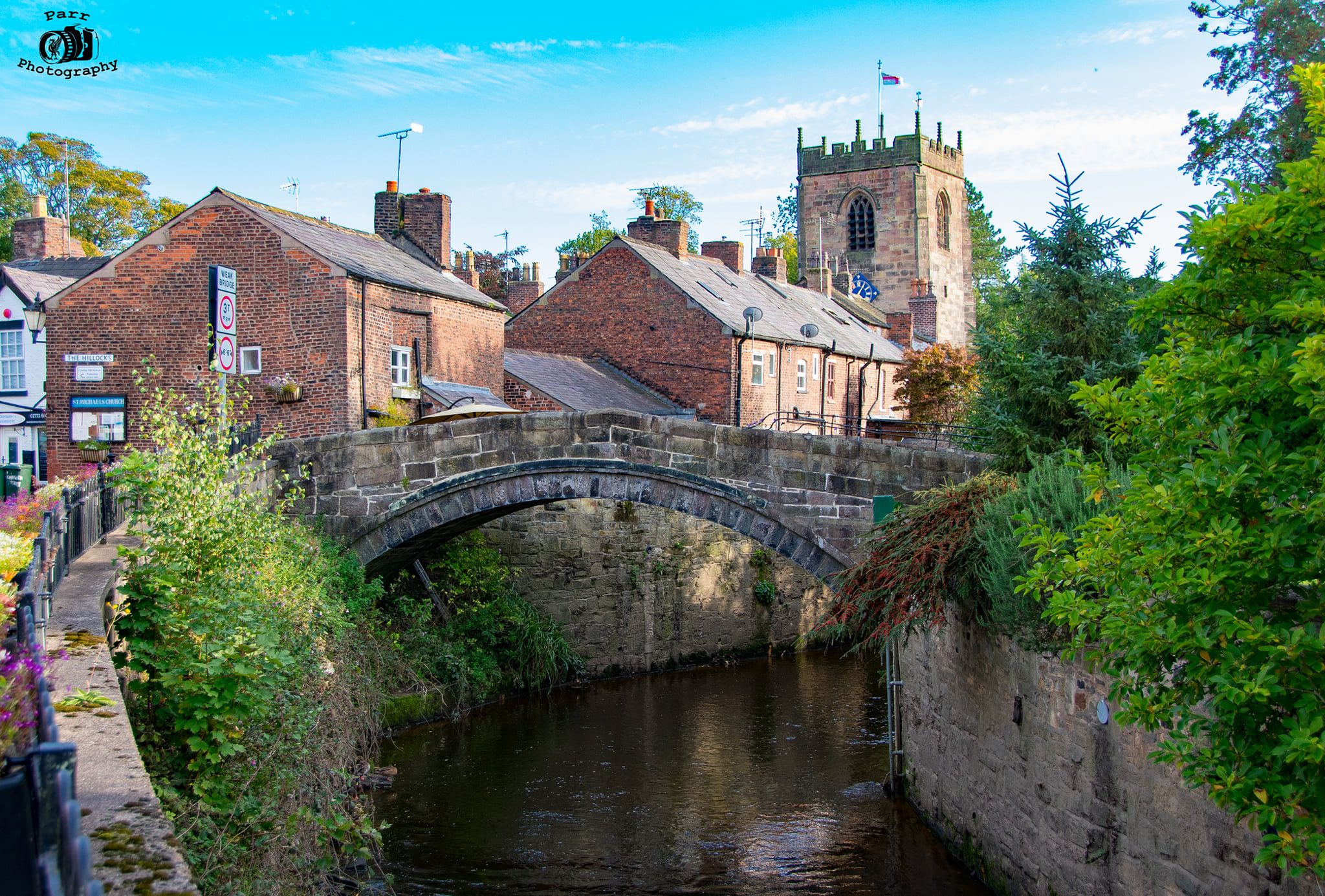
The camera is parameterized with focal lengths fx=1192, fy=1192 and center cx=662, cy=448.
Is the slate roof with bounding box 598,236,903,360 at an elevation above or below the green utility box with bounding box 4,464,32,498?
above

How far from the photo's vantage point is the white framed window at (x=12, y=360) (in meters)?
28.1

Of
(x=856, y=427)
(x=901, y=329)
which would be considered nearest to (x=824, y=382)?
(x=856, y=427)

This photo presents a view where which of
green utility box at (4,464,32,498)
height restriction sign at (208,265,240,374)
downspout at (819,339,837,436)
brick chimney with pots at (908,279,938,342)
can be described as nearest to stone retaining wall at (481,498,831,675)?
green utility box at (4,464,32,498)

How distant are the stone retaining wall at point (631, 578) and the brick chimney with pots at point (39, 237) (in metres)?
19.6

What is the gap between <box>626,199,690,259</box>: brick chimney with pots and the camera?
31781 mm

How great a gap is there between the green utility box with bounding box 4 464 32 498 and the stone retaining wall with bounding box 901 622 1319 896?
1319cm

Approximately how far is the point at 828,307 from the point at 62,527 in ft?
106

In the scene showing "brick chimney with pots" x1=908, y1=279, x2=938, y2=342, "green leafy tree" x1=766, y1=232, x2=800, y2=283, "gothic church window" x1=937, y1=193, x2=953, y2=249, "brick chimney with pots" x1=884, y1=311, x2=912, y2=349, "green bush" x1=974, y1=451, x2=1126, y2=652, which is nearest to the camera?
"green bush" x1=974, y1=451, x2=1126, y2=652

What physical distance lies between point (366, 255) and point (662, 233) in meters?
11.6

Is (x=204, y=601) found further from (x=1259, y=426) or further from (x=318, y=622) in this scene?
(x=1259, y=426)

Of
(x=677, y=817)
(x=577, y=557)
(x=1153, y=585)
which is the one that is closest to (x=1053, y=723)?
(x=1153, y=585)

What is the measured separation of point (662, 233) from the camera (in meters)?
31.8

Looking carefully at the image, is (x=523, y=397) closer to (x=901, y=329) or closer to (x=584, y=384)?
(x=584, y=384)

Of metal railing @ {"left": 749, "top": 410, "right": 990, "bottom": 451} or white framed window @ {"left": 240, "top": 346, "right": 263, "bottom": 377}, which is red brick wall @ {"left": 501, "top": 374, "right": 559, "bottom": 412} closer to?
metal railing @ {"left": 749, "top": 410, "right": 990, "bottom": 451}
